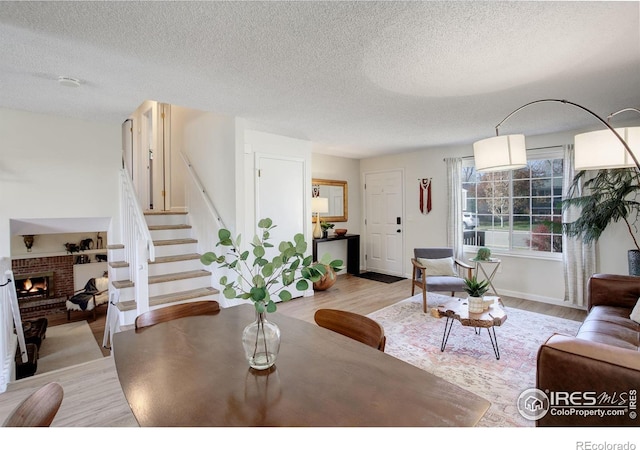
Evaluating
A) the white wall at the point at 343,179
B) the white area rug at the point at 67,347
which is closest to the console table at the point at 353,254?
the white wall at the point at 343,179

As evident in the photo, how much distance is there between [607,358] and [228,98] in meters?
3.24

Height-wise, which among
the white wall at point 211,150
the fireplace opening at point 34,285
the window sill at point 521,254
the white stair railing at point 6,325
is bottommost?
the fireplace opening at point 34,285

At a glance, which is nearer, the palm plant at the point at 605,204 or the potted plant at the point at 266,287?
the potted plant at the point at 266,287

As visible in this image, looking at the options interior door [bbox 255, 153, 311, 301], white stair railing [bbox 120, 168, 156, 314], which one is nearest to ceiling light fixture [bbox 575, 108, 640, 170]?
interior door [bbox 255, 153, 311, 301]

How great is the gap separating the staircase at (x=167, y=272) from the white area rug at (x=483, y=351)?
2214 millimetres

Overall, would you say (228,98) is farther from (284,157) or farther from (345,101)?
(284,157)

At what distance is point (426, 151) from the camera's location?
580 centimetres

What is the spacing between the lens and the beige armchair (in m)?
4.10

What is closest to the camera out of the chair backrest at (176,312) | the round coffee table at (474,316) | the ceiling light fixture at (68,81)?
the chair backrest at (176,312)

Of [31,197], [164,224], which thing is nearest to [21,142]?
[31,197]

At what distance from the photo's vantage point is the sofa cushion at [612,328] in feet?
6.91

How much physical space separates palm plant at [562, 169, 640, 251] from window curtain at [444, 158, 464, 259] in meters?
1.51

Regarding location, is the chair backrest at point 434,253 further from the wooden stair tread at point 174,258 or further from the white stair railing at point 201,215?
the wooden stair tread at point 174,258
